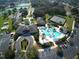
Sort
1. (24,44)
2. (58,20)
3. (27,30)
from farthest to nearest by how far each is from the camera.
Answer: (58,20), (27,30), (24,44)

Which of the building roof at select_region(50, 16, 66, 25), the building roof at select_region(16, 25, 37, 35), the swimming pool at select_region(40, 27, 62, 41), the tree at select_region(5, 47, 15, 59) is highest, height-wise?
the building roof at select_region(16, 25, 37, 35)

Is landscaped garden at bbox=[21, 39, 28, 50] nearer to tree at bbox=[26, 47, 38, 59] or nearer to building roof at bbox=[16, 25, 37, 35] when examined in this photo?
tree at bbox=[26, 47, 38, 59]

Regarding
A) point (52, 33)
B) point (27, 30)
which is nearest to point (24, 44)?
point (27, 30)

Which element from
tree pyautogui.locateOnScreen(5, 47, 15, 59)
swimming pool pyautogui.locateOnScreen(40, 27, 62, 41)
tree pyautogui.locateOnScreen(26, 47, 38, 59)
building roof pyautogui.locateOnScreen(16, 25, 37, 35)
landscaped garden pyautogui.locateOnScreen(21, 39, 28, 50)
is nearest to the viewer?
tree pyautogui.locateOnScreen(26, 47, 38, 59)

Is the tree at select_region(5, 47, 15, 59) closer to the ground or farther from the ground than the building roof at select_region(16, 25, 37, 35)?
closer to the ground

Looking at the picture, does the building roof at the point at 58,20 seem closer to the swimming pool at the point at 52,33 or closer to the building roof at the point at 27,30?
the swimming pool at the point at 52,33

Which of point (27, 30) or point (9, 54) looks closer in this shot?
point (9, 54)

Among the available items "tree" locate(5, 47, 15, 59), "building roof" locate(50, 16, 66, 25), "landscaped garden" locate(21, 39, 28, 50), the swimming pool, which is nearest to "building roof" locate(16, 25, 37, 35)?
"landscaped garden" locate(21, 39, 28, 50)

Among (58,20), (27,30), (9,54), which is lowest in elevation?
(58,20)

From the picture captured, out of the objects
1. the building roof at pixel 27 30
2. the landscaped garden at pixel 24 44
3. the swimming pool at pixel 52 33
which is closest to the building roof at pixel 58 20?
the swimming pool at pixel 52 33

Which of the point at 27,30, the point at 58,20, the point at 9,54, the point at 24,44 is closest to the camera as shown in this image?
the point at 9,54

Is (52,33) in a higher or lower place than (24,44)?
lower

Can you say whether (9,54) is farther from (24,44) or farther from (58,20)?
(58,20)

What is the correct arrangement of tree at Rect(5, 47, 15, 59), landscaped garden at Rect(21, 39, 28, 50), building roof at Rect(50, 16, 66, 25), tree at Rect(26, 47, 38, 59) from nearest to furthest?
tree at Rect(26, 47, 38, 59) < tree at Rect(5, 47, 15, 59) < landscaped garden at Rect(21, 39, 28, 50) < building roof at Rect(50, 16, 66, 25)
